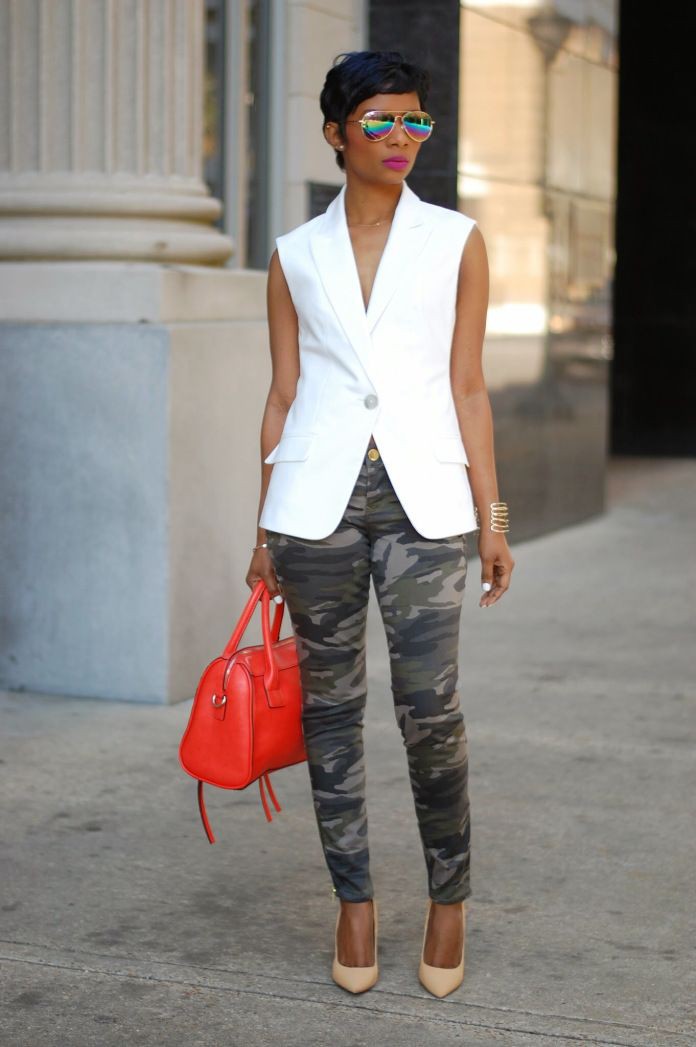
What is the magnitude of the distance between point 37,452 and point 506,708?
6.48 feet

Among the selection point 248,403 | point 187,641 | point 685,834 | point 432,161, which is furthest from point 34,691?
point 432,161

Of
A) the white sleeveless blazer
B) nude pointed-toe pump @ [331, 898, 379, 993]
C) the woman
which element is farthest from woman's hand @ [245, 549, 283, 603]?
nude pointed-toe pump @ [331, 898, 379, 993]

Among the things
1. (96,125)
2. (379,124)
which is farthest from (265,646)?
(96,125)

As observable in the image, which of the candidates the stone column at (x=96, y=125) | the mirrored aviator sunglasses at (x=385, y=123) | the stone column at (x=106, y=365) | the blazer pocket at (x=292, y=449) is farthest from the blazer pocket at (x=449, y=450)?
the stone column at (x=96, y=125)

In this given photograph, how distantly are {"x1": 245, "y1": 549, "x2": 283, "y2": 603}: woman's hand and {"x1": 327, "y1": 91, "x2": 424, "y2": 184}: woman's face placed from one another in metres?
0.83

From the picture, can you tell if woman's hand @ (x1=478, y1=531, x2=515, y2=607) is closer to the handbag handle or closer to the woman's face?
the handbag handle

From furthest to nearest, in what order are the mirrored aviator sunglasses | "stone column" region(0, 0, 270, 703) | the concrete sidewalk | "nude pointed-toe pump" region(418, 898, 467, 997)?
"stone column" region(0, 0, 270, 703), "nude pointed-toe pump" region(418, 898, 467, 997), the concrete sidewalk, the mirrored aviator sunglasses

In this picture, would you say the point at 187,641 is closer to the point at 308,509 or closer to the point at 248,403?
the point at 248,403

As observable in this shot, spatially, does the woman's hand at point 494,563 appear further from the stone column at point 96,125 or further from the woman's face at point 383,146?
the stone column at point 96,125

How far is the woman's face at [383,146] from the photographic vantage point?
11.3 ft

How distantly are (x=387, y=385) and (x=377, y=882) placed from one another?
1500 mm

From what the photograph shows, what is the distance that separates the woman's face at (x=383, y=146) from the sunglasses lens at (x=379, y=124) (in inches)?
0.5

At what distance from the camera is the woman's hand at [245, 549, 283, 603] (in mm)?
3699

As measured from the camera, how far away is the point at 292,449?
11.7 ft
